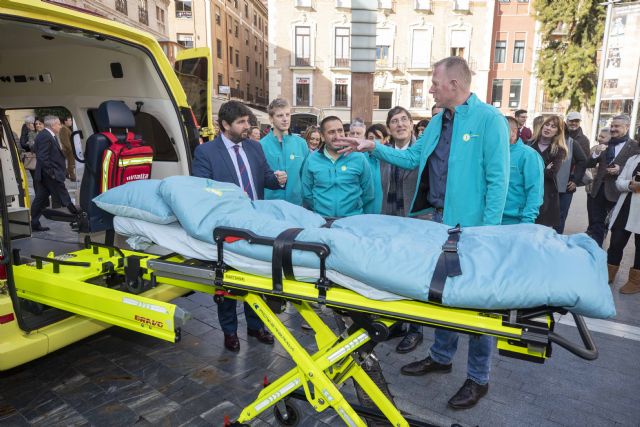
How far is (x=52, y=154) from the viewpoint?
761 cm

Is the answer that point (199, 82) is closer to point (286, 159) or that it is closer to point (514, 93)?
point (286, 159)

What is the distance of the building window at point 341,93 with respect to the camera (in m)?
34.7

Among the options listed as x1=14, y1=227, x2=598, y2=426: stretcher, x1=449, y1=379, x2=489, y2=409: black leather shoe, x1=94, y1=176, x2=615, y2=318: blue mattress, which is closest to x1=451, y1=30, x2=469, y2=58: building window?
x1=449, y1=379, x2=489, y2=409: black leather shoe

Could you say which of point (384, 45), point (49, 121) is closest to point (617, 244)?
point (49, 121)

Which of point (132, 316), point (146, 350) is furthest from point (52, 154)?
point (132, 316)

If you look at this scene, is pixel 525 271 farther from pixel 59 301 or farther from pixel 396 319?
pixel 59 301

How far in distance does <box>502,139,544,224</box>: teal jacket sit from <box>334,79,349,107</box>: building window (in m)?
31.7

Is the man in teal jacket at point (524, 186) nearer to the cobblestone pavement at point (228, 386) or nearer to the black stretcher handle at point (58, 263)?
the cobblestone pavement at point (228, 386)

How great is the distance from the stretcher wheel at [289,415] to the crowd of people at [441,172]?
102cm

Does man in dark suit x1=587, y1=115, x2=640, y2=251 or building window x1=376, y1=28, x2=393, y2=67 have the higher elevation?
building window x1=376, y1=28, x2=393, y2=67

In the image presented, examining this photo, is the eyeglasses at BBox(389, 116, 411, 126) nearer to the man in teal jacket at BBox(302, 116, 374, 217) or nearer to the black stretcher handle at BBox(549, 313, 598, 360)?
the man in teal jacket at BBox(302, 116, 374, 217)

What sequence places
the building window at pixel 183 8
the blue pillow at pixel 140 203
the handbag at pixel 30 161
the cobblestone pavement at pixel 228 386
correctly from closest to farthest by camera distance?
the blue pillow at pixel 140 203
the cobblestone pavement at pixel 228 386
the handbag at pixel 30 161
the building window at pixel 183 8

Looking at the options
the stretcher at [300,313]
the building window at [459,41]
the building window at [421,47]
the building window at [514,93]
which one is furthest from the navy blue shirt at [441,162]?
the building window at [514,93]

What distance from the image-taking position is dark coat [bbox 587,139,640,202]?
5504 mm
